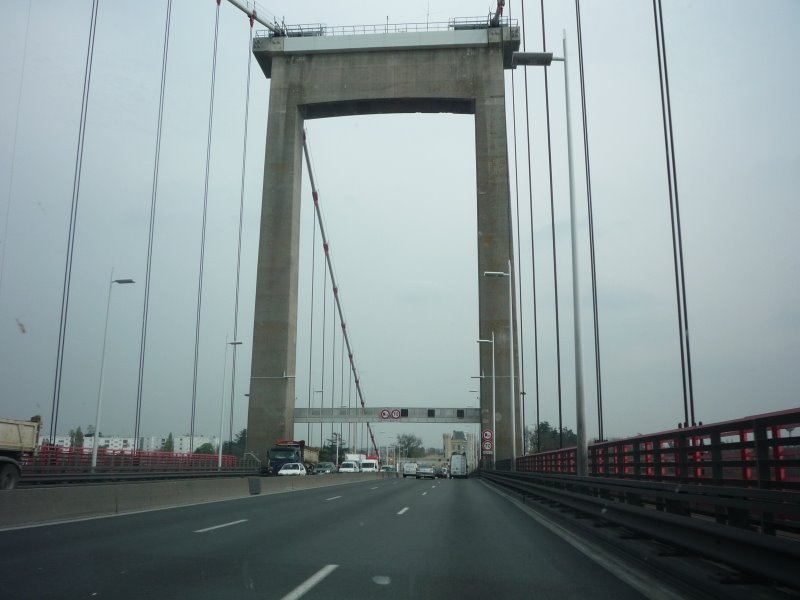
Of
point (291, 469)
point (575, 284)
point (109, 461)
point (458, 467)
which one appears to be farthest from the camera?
point (458, 467)

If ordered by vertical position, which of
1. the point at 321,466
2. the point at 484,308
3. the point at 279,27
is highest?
the point at 279,27

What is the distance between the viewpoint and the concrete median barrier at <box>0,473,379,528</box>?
1143cm

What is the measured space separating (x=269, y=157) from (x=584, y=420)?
150 feet

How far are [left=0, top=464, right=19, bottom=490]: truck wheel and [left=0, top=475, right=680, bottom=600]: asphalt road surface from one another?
9.19 meters

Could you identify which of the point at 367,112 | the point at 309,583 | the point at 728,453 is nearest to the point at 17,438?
the point at 309,583

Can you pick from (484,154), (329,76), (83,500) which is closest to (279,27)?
(329,76)

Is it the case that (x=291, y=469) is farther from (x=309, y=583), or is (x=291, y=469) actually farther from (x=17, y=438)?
(x=309, y=583)

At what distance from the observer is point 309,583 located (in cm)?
677

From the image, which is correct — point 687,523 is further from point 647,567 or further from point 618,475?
point 618,475

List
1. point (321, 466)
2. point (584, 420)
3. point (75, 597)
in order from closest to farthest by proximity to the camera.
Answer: point (75, 597), point (584, 420), point (321, 466)

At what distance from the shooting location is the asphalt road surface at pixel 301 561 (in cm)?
645

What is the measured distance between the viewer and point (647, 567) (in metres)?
7.65

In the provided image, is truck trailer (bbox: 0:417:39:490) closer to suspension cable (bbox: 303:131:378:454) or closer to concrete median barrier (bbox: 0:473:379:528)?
concrete median barrier (bbox: 0:473:379:528)

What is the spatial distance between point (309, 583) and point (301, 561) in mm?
1381
